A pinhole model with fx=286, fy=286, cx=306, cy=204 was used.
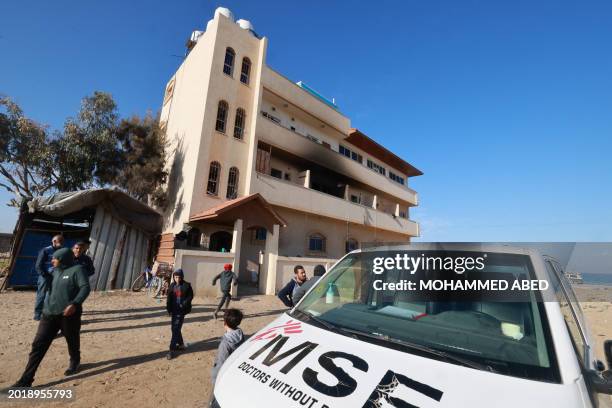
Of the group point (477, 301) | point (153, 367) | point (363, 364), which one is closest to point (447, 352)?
point (363, 364)

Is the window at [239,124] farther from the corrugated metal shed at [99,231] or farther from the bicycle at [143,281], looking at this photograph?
the bicycle at [143,281]

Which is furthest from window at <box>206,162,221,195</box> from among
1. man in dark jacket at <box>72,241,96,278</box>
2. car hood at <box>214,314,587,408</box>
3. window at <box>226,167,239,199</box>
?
car hood at <box>214,314,587,408</box>

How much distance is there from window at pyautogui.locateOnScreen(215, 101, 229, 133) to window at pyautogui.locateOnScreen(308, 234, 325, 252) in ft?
26.8

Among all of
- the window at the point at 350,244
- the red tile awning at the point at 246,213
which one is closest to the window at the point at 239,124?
the red tile awning at the point at 246,213

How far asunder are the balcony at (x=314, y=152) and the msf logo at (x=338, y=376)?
47.8 ft

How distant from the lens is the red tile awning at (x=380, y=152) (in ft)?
73.9

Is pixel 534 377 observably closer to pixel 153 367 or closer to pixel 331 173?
pixel 153 367

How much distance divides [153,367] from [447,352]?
4.85 metres

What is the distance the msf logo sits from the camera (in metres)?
1.37

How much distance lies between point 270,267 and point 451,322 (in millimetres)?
11360

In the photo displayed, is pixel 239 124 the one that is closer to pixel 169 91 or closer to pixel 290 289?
pixel 169 91

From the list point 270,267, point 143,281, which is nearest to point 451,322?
point 270,267

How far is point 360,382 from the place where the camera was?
1484mm

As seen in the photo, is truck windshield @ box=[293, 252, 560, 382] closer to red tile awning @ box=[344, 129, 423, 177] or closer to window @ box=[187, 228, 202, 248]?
window @ box=[187, 228, 202, 248]
